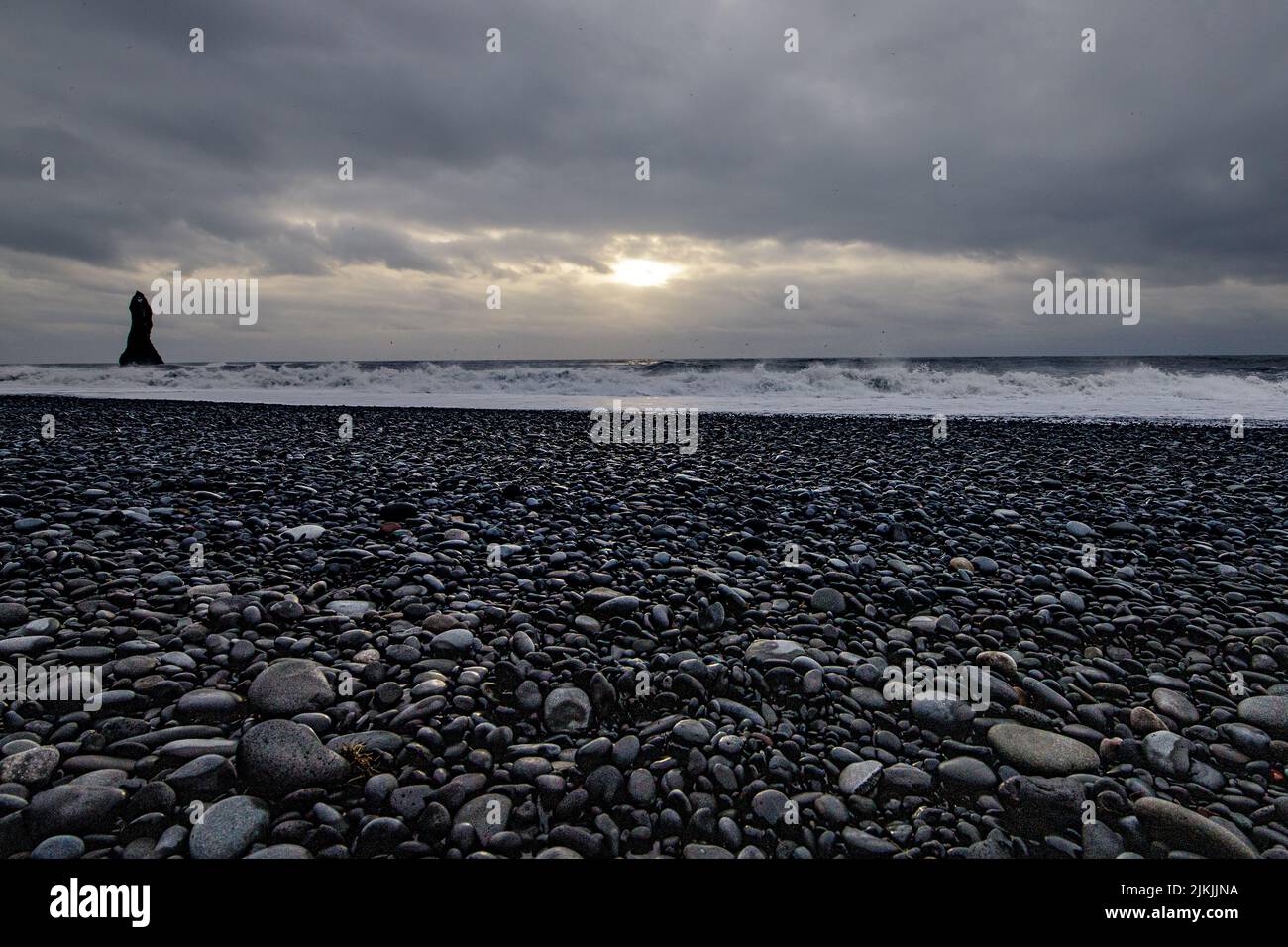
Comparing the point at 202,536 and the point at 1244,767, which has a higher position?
the point at 202,536

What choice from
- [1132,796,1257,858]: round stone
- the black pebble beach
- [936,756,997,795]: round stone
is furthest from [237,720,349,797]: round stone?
[1132,796,1257,858]: round stone

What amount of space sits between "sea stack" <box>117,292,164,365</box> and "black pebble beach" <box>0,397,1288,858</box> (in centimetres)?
6264

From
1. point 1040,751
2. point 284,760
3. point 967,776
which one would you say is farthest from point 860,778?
point 284,760

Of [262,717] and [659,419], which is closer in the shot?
[262,717]

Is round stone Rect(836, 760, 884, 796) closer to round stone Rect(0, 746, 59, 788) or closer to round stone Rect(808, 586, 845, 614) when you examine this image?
round stone Rect(808, 586, 845, 614)

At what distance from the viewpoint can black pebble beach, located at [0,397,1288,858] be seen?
2.10 m

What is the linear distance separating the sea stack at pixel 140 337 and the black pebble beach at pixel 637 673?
206 ft

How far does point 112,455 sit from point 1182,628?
1176 centimetres

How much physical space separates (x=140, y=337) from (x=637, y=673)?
70.1 meters

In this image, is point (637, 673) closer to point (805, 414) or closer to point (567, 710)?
point (567, 710)

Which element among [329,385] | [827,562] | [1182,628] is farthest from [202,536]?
[329,385]

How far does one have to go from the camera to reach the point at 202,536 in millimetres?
4852

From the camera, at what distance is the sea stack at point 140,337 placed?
5509 centimetres

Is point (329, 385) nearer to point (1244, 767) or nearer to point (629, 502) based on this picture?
point (629, 502)
